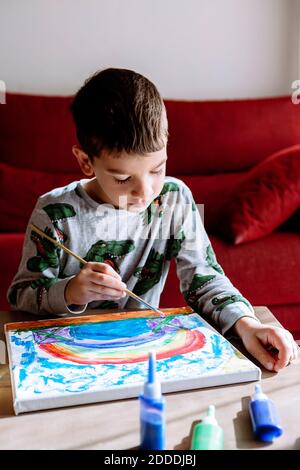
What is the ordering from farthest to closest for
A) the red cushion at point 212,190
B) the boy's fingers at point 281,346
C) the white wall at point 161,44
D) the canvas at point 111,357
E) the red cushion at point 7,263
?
the white wall at point 161,44, the red cushion at point 212,190, the red cushion at point 7,263, the boy's fingers at point 281,346, the canvas at point 111,357

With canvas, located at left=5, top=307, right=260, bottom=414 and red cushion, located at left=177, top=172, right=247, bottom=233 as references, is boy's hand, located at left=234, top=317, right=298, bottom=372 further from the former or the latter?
red cushion, located at left=177, top=172, right=247, bottom=233

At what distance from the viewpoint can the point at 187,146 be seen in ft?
8.67

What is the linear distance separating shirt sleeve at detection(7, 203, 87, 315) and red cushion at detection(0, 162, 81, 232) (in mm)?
1139

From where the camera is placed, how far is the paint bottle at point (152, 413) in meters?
0.69

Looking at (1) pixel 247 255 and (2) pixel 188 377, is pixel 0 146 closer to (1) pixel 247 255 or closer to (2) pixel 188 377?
(1) pixel 247 255

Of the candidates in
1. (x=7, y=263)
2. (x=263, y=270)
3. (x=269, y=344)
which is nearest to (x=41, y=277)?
(x=269, y=344)

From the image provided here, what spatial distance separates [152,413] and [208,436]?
8 centimetres

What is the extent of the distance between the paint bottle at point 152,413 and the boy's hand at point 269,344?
0.93 feet

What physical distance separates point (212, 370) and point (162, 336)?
0.15m

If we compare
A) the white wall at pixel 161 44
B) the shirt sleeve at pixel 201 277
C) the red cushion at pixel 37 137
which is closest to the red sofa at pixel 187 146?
the red cushion at pixel 37 137

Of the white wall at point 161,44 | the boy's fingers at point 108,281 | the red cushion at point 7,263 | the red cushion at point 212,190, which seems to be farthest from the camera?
the white wall at point 161,44

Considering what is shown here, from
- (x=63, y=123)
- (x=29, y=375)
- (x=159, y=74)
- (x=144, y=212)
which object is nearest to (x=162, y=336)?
(x=29, y=375)

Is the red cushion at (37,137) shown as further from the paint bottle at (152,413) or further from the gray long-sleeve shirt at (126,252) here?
the paint bottle at (152,413)

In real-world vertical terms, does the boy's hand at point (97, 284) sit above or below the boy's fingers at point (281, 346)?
above
